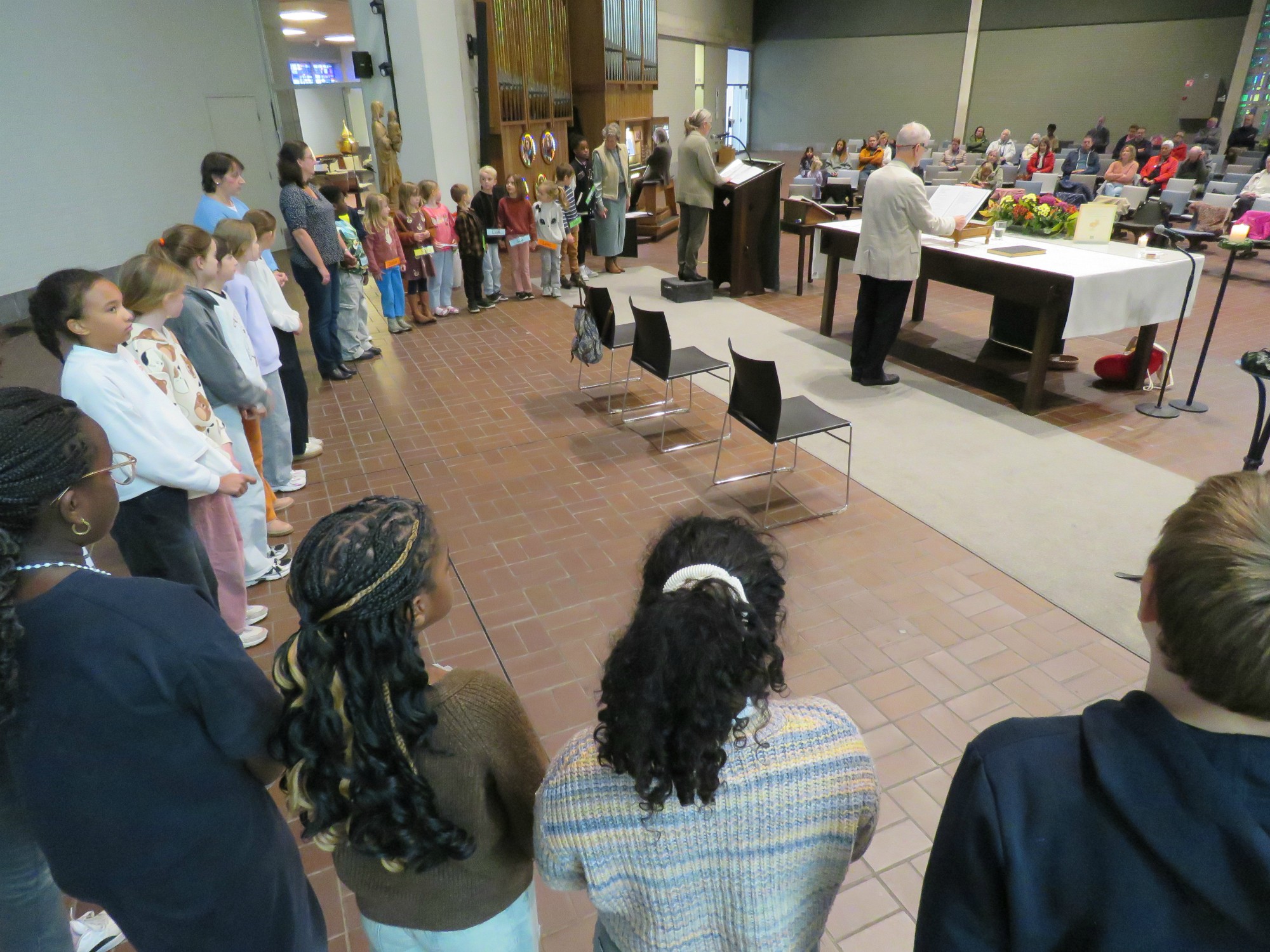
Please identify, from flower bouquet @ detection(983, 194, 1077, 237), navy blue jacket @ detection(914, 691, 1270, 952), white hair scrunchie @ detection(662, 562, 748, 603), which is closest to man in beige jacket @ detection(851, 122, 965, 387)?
flower bouquet @ detection(983, 194, 1077, 237)

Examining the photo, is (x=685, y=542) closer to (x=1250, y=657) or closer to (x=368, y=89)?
(x=1250, y=657)

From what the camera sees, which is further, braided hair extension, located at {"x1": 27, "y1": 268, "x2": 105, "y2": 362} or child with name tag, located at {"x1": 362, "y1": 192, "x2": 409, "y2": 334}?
child with name tag, located at {"x1": 362, "y1": 192, "x2": 409, "y2": 334}

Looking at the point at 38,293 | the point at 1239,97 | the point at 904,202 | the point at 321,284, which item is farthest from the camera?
the point at 1239,97

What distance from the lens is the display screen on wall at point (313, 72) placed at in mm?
21000

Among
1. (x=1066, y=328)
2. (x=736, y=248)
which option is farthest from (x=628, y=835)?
(x=736, y=248)

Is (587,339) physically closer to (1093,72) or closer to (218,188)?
(218,188)

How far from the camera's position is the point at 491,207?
323 inches

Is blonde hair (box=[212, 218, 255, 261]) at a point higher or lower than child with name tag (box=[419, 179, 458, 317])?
higher

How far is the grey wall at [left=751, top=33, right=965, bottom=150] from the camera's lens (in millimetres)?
19750

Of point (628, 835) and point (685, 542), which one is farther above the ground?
point (685, 542)

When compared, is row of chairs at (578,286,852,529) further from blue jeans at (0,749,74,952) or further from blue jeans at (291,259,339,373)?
blue jeans at (0,749,74,952)

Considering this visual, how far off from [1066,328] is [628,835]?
4.94 meters

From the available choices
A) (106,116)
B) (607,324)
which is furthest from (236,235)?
(106,116)

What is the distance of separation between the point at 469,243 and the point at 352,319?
1.70 m
